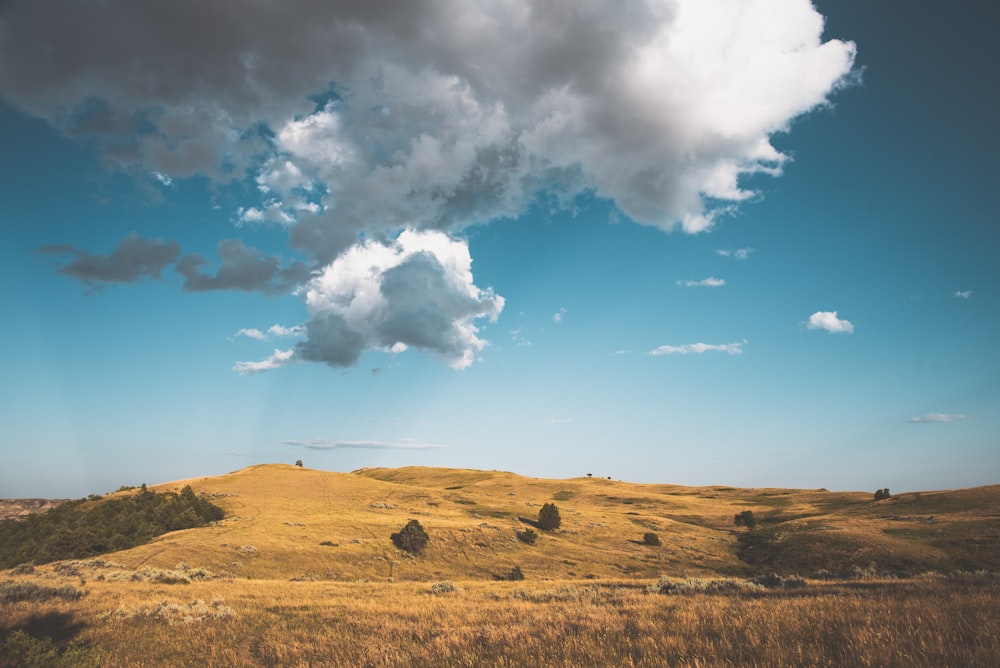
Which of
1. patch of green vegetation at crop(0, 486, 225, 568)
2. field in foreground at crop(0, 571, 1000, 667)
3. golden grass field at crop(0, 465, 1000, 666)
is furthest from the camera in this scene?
patch of green vegetation at crop(0, 486, 225, 568)

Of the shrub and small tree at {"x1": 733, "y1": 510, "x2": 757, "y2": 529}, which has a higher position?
the shrub

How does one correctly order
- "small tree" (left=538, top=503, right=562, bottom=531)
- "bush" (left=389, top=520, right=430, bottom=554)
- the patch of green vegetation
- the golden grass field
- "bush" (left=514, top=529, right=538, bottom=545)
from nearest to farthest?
the golden grass field, the patch of green vegetation, "bush" (left=389, top=520, right=430, bottom=554), "bush" (left=514, top=529, right=538, bottom=545), "small tree" (left=538, top=503, right=562, bottom=531)

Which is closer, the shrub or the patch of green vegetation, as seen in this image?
the shrub

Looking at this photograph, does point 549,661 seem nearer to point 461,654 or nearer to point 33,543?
point 461,654

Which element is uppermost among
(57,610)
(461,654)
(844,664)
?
(844,664)

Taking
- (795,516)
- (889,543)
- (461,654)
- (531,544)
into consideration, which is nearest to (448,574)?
(531,544)

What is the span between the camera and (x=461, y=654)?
8.88 meters

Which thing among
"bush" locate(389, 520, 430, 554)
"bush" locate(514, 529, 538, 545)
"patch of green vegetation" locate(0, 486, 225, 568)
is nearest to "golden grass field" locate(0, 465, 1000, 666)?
"bush" locate(514, 529, 538, 545)

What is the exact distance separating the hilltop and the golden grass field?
27 centimetres

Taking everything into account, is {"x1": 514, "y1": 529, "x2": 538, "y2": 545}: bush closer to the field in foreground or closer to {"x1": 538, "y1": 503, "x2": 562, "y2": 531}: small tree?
{"x1": 538, "y1": 503, "x2": 562, "y2": 531}: small tree

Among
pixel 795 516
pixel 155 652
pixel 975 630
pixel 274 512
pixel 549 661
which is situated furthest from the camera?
pixel 795 516

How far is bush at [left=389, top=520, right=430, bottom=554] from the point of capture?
4031 cm


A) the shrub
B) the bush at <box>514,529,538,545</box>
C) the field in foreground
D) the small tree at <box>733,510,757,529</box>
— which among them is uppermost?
the field in foreground

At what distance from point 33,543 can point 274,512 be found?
1985 cm
